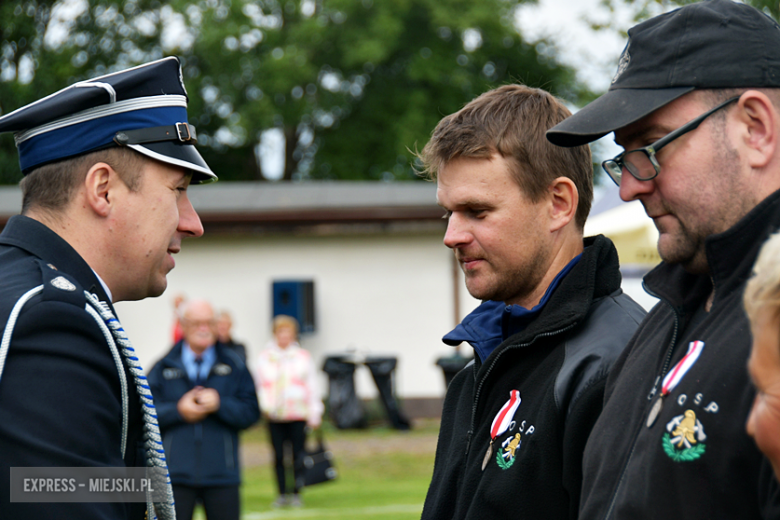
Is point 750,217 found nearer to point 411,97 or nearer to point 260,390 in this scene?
point 260,390

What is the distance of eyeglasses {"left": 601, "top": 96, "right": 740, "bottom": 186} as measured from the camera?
5.72 feet

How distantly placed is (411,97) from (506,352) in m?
23.6

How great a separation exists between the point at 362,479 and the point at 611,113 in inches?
337

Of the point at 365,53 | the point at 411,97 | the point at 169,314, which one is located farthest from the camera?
the point at 411,97

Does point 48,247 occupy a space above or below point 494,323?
above

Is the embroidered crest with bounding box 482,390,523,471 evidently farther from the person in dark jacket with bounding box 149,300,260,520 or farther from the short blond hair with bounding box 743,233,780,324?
the person in dark jacket with bounding box 149,300,260,520

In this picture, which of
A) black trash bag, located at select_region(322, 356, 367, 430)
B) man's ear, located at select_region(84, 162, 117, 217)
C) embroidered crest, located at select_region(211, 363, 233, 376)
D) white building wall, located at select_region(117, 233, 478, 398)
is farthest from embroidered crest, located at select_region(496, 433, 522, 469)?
white building wall, located at select_region(117, 233, 478, 398)

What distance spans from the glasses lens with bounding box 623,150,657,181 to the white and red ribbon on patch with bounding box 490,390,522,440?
68cm

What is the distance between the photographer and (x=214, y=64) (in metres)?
25.3

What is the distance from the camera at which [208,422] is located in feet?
20.0

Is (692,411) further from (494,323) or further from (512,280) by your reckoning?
(494,323)

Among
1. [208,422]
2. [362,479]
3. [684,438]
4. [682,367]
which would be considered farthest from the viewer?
[362,479]

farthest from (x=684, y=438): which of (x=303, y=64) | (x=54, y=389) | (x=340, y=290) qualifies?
(x=303, y=64)

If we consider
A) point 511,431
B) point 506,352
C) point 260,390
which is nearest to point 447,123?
point 506,352
